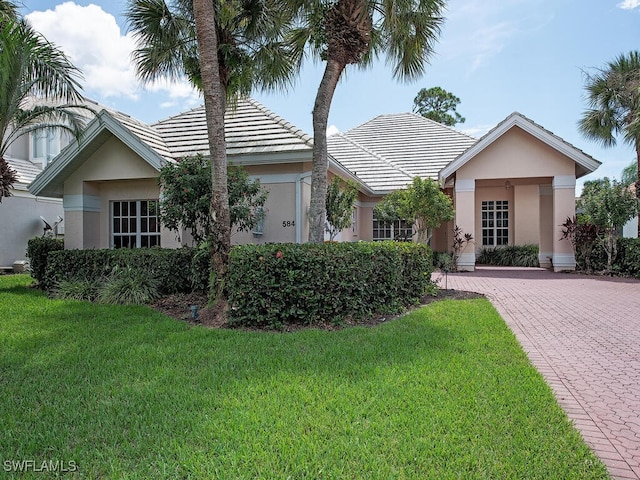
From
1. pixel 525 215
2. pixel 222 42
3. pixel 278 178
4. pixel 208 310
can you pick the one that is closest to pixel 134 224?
pixel 278 178

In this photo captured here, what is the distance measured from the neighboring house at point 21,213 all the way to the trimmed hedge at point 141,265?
8028 mm

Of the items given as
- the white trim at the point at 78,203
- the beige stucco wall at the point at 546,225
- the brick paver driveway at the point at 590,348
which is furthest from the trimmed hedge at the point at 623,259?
the white trim at the point at 78,203

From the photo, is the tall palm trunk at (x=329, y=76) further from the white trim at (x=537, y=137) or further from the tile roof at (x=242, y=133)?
the white trim at (x=537, y=137)

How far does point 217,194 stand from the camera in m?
8.14

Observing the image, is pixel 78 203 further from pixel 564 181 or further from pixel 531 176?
pixel 564 181

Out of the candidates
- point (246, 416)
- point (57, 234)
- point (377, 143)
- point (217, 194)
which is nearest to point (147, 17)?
point (217, 194)

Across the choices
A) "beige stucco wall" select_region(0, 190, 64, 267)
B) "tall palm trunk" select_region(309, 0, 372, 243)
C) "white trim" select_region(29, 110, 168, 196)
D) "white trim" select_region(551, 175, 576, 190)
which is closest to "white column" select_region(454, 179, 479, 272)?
"white trim" select_region(551, 175, 576, 190)

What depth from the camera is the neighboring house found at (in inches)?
698

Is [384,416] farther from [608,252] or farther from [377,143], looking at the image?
[377,143]

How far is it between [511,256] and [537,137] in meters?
6.91

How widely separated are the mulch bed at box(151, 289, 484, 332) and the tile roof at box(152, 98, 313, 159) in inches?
184

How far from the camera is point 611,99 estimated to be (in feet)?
60.3

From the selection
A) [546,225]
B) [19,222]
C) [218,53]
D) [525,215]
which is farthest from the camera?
[525,215]

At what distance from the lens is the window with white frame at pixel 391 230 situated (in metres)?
19.9
